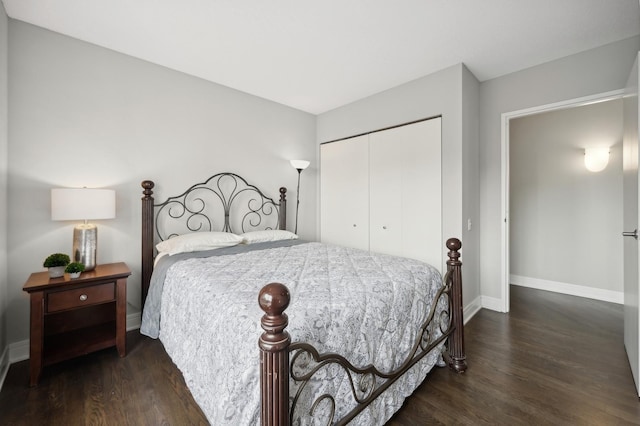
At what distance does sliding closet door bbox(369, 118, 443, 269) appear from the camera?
2.98m

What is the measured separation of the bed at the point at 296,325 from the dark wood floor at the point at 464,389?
0.16 meters

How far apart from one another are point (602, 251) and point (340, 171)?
3385 millimetres

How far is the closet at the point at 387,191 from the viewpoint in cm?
301

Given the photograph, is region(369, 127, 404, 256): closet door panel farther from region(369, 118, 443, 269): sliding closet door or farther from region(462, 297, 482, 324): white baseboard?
region(462, 297, 482, 324): white baseboard

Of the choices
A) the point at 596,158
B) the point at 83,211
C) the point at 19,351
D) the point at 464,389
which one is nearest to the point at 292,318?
the point at 464,389

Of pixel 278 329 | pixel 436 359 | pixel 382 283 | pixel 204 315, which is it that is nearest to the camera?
pixel 278 329

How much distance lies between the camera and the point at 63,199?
203cm

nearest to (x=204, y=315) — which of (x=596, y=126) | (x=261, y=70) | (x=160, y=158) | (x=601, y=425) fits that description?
(x=160, y=158)

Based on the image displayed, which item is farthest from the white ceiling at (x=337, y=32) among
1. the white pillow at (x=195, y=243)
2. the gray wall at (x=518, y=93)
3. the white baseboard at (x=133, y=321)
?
the white baseboard at (x=133, y=321)

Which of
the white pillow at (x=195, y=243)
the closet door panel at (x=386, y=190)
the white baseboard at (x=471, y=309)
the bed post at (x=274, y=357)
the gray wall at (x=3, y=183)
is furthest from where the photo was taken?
the closet door panel at (x=386, y=190)

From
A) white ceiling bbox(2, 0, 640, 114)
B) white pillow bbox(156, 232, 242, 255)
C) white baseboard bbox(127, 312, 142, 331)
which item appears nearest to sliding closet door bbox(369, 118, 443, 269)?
white ceiling bbox(2, 0, 640, 114)

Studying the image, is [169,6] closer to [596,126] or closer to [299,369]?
[299,369]

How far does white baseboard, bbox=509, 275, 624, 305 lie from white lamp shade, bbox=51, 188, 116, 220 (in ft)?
16.4

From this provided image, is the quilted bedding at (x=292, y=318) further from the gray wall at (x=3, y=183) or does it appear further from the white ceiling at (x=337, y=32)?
the white ceiling at (x=337, y=32)
